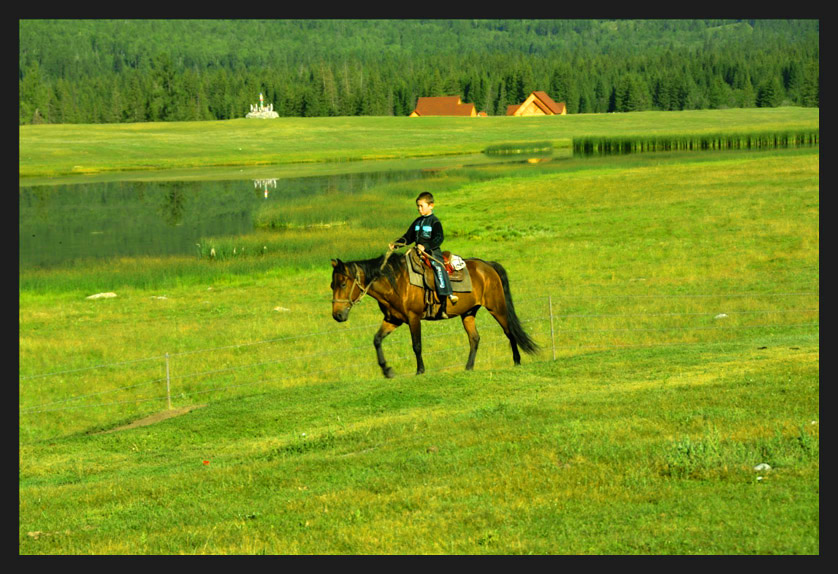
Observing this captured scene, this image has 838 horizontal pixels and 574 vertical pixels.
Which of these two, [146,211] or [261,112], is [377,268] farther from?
[261,112]

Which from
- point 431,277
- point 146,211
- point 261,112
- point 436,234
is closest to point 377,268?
point 431,277

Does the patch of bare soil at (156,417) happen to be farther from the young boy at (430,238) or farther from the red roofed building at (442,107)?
the red roofed building at (442,107)

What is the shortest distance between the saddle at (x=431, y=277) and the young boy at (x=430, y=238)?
Answer: 136 mm

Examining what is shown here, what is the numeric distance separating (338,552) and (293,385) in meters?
12.5

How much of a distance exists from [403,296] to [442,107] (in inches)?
6828

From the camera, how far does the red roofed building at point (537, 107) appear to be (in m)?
190

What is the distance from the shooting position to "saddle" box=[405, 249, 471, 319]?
1834 cm

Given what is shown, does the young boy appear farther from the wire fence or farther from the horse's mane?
the wire fence

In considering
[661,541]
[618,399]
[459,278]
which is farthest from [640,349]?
[661,541]

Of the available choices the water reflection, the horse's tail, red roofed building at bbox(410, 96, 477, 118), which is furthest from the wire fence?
red roofed building at bbox(410, 96, 477, 118)

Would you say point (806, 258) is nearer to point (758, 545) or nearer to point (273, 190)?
point (758, 545)

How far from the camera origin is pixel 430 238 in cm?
1767

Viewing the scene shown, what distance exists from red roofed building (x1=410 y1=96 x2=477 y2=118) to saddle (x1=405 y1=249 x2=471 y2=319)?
559 feet

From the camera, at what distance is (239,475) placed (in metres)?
12.2
